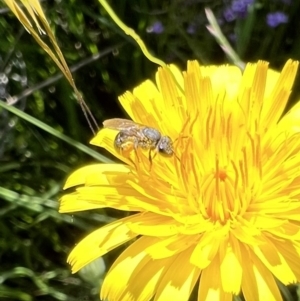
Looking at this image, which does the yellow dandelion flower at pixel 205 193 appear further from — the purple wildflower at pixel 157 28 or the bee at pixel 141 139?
the purple wildflower at pixel 157 28

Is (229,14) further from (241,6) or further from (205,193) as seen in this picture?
(205,193)

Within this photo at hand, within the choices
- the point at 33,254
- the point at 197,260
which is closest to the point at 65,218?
the point at 33,254

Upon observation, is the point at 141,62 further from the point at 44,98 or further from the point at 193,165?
the point at 193,165

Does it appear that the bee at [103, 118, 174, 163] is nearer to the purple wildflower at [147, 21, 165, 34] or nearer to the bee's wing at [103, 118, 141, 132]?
the bee's wing at [103, 118, 141, 132]

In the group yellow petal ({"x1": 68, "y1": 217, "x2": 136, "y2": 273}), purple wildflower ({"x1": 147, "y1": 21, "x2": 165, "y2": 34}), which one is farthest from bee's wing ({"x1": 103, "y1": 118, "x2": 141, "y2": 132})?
purple wildflower ({"x1": 147, "y1": 21, "x2": 165, "y2": 34})

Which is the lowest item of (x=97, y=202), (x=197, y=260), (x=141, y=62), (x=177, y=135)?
(x=197, y=260)
